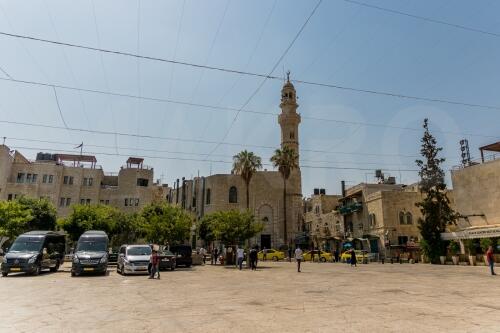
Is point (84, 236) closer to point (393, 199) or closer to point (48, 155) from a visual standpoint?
point (393, 199)

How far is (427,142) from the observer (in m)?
37.6

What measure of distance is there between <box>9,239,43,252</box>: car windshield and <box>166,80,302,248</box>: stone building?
4287 cm

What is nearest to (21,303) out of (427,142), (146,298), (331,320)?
(146,298)

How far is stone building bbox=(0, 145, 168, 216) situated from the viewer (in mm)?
49688

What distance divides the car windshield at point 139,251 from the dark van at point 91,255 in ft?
4.55

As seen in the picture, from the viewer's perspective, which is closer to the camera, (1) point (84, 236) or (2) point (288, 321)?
(2) point (288, 321)

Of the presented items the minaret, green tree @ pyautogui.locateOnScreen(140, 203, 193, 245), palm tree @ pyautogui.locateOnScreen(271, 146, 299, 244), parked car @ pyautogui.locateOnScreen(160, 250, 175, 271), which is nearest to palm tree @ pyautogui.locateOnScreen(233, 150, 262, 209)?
palm tree @ pyautogui.locateOnScreen(271, 146, 299, 244)

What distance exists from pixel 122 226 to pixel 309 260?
2406 cm

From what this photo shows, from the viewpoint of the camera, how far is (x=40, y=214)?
3803 cm

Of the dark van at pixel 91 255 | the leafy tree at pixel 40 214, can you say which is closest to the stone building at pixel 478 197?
the dark van at pixel 91 255

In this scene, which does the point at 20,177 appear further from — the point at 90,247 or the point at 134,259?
the point at 134,259

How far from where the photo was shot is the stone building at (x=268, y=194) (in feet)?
211

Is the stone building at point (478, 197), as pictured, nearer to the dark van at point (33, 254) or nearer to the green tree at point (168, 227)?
the green tree at point (168, 227)

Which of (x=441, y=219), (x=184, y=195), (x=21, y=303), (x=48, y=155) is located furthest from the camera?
(x=184, y=195)
